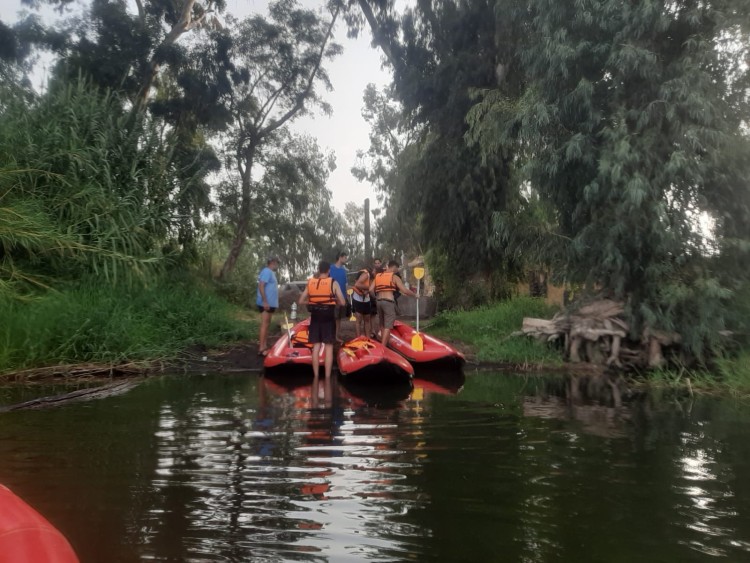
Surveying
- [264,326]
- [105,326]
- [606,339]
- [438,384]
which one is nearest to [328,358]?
[438,384]

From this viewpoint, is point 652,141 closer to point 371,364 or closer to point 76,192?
point 371,364

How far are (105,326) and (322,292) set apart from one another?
4.19 metres

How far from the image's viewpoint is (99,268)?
40.8 ft

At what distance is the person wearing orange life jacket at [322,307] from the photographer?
941cm

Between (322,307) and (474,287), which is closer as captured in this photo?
(322,307)

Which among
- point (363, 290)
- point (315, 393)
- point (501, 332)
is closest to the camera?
point (315, 393)

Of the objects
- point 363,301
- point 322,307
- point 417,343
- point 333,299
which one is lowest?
point 417,343

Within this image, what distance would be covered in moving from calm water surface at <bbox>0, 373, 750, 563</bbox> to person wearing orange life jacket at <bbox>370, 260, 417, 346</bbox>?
3.58m

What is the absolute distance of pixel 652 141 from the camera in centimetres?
1042

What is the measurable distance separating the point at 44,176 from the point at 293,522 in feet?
38.7

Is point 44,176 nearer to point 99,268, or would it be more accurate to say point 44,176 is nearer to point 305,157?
point 99,268

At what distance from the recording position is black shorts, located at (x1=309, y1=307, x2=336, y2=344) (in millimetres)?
9523

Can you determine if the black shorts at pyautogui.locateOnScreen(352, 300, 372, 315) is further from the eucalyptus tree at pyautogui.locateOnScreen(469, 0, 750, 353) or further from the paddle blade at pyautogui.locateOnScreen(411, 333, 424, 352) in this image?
the eucalyptus tree at pyautogui.locateOnScreen(469, 0, 750, 353)

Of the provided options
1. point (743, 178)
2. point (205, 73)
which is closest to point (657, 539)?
point (743, 178)
